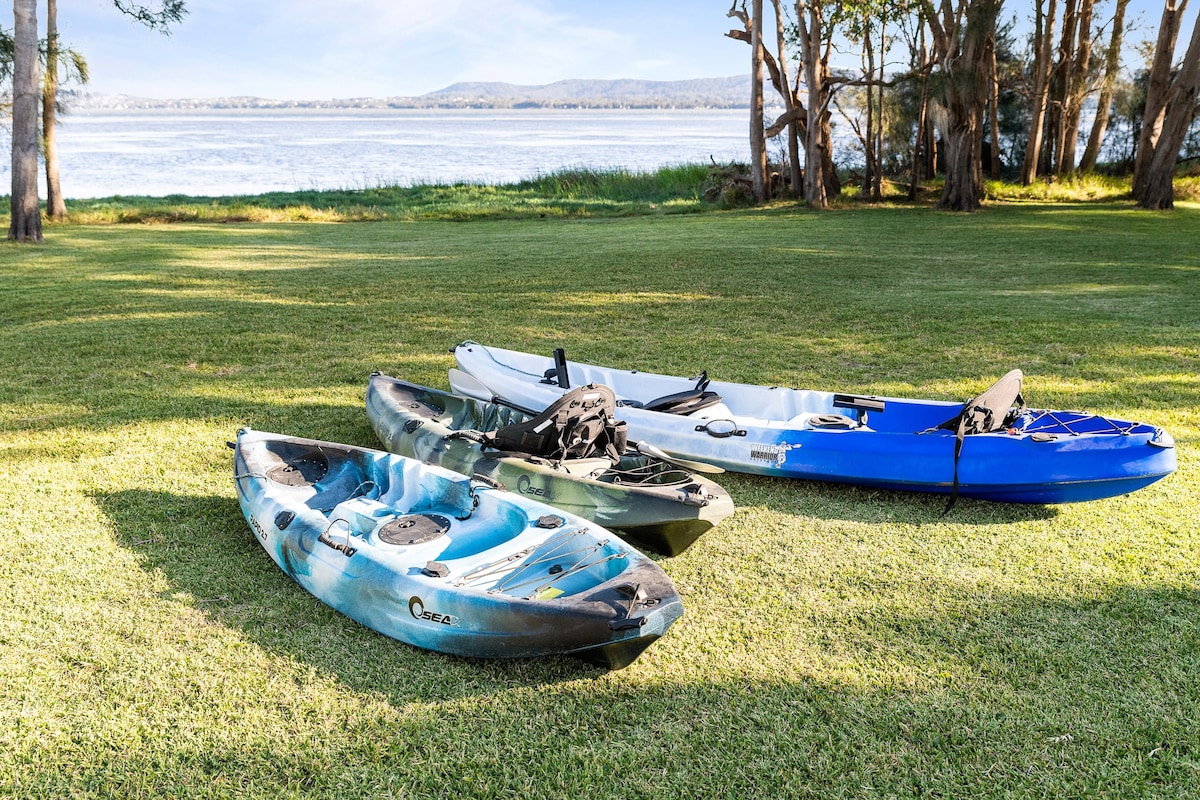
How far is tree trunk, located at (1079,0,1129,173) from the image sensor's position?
2195 centimetres

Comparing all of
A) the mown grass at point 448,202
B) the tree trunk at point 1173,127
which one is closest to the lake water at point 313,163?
the mown grass at point 448,202

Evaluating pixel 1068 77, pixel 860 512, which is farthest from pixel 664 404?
pixel 1068 77

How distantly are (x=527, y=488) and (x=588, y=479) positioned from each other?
0.32m

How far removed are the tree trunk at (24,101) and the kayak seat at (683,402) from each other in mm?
12520

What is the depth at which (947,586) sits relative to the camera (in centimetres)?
377

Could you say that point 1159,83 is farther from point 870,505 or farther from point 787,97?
point 870,505

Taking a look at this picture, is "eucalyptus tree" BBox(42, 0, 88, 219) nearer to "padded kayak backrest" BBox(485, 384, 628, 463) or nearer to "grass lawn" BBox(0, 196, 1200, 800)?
"grass lawn" BBox(0, 196, 1200, 800)

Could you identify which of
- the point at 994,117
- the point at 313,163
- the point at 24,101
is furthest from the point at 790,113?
the point at 313,163

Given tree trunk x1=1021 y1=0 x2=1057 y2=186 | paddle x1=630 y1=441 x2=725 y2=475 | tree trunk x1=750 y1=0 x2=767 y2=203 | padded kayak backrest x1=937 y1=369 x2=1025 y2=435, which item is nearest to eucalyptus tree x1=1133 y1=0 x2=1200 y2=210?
tree trunk x1=1021 y1=0 x2=1057 y2=186

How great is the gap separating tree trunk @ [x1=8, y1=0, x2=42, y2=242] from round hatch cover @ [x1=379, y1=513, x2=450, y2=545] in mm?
13056

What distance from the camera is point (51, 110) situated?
1806 cm

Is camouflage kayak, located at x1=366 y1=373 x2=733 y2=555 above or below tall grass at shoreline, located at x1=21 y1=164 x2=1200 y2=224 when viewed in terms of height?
below

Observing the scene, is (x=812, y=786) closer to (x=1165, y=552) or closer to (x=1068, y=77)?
(x=1165, y=552)

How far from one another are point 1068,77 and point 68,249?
2232 centimetres
